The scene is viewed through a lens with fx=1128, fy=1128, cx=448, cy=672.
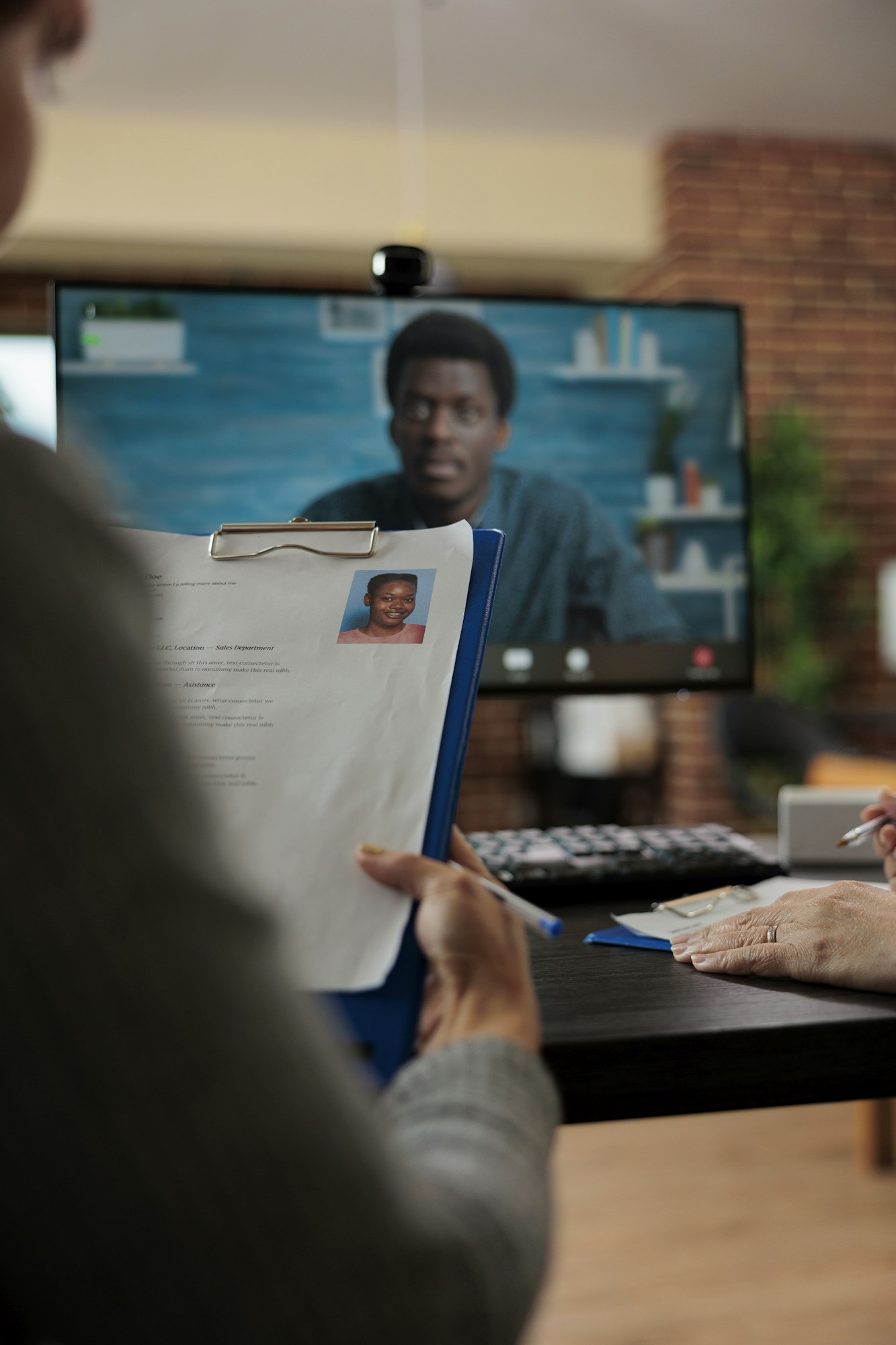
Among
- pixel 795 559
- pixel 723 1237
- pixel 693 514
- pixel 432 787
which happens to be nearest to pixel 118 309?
pixel 693 514

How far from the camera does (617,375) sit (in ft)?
4.02

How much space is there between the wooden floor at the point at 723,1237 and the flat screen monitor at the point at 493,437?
111 cm

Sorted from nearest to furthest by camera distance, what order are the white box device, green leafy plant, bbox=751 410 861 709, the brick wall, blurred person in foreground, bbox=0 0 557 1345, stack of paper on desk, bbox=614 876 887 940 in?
blurred person in foreground, bbox=0 0 557 1345 < stack of paper on desk, bbox=614 876 887 940 < the white box device < green leafy plant, bbox=751 410 861 709 < the brick wall

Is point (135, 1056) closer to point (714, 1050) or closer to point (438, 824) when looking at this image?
point (438, 824)

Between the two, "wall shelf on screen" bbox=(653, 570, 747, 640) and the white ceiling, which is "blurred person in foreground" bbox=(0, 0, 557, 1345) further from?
the white ceiling

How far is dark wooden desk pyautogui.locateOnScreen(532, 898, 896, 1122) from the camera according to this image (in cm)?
60

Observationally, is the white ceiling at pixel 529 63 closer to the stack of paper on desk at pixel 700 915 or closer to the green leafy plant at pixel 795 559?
the green leafy plant at pixel 795 559

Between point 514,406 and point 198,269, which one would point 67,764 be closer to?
point 514,406

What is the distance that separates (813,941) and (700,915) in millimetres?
125

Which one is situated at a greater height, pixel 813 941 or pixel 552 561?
pixel 552 561

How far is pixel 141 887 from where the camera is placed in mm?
318

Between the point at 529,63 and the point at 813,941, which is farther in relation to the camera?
the point at 529,63

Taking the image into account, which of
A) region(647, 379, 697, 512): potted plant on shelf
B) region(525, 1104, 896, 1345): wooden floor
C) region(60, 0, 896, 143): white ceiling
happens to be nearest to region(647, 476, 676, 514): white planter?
region(647, 379, 697, 512): potted plant on shelf

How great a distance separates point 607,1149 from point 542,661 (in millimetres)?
1625
